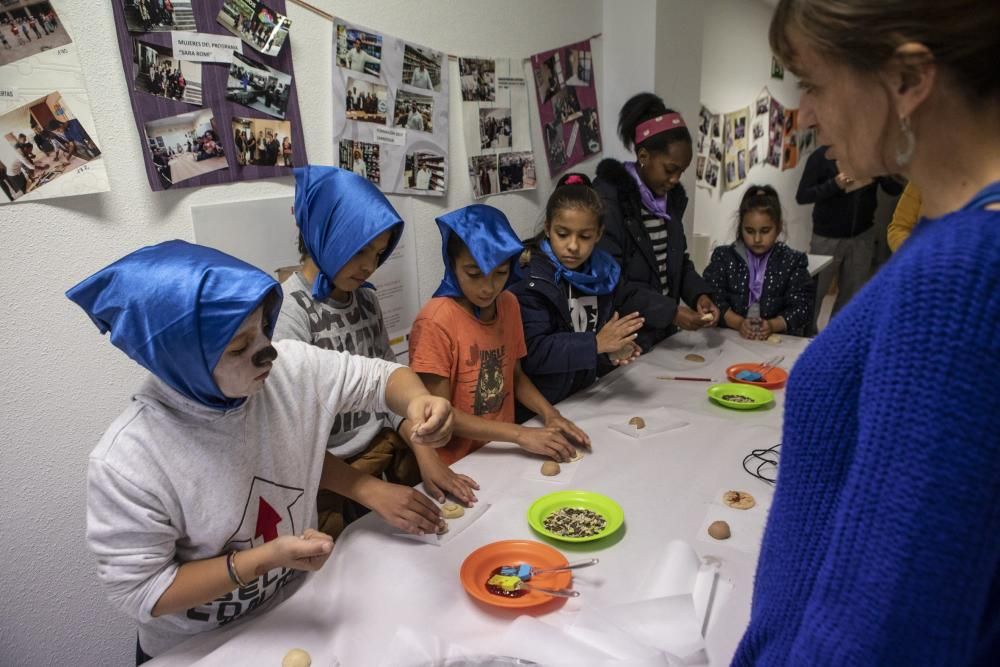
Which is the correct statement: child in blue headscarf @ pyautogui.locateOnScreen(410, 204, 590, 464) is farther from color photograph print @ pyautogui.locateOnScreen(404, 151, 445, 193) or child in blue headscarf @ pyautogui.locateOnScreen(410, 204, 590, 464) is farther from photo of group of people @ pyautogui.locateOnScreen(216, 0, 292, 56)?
photo of group of people @ pyautogui.locateOnScreen(216, 0, 292, 56)

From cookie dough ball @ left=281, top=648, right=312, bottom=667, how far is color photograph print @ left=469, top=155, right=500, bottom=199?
173cm

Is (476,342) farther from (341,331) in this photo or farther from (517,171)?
(517,171)

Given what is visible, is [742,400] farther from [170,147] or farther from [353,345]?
[170,147]

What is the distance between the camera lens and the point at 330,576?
995 millimetres

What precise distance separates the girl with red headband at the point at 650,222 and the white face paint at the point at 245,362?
144cm

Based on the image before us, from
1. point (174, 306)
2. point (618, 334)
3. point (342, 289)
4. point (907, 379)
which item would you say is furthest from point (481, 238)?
point (907, 379)

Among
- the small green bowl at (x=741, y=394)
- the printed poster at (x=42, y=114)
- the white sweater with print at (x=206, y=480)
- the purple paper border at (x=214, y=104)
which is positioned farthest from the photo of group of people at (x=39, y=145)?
the small green bowl at (x=741, y=394)

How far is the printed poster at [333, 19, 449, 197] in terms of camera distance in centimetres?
175

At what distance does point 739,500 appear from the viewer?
1.17m

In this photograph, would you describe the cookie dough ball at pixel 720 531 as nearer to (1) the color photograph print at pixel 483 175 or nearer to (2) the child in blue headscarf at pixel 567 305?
(2) the child in blue headscarf at pixel 567 305

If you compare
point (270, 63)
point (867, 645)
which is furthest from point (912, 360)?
point (270, 63)

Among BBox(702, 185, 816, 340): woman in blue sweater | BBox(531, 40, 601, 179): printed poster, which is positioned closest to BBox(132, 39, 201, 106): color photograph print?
BBox(531, 40, 601, 179): printed poster

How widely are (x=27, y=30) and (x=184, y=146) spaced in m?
0.35

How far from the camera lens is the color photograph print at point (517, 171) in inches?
93.0
